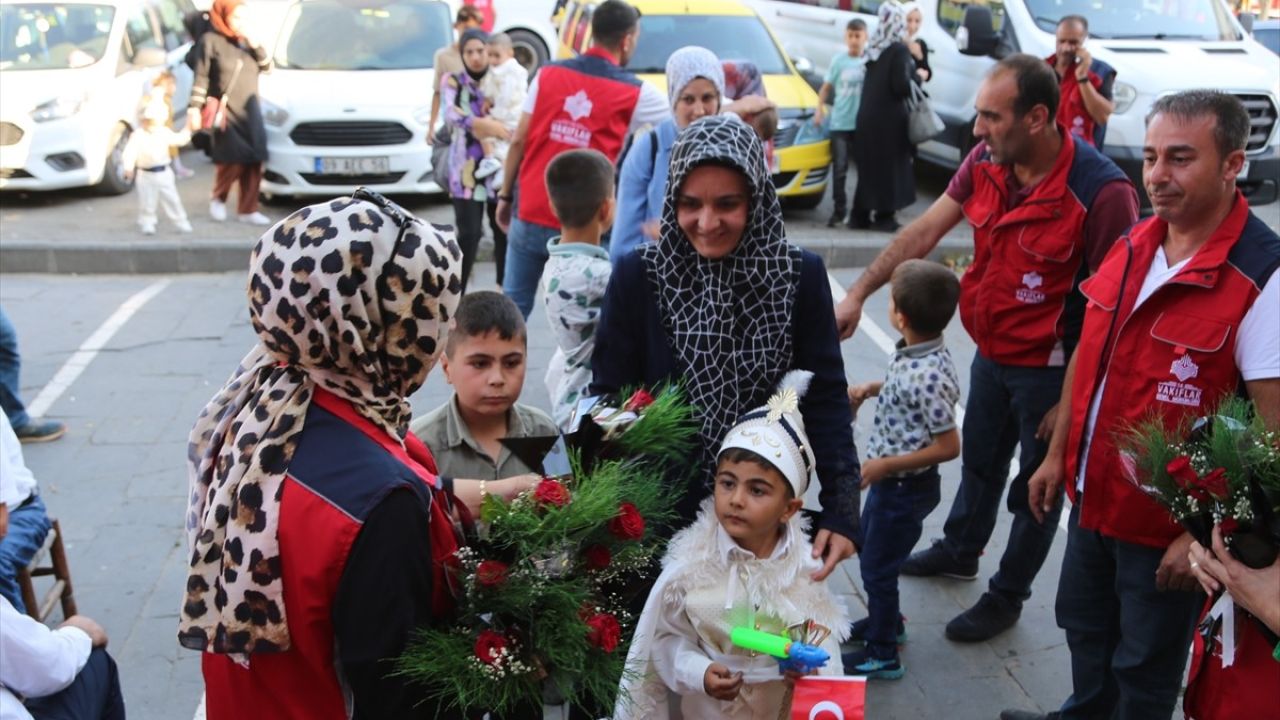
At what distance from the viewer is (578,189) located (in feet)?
14.8

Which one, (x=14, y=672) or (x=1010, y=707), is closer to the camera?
(x=14, y=672)

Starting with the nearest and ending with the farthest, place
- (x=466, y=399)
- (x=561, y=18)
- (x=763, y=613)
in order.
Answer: (x=763, y=613) → (x=466, y=399) → (x=561, y=18)

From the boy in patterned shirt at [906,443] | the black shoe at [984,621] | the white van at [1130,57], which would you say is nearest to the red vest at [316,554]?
the boy in patterned shirt at [906,443]

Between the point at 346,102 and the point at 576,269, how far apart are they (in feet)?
24.4

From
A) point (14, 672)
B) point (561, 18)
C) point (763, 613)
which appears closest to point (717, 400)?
point (763, 613)

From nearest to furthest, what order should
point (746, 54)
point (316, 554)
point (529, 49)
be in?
point (316, 554) < point (746, 54) < point (529, 49)

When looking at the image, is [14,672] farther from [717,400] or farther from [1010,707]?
[1010,707]

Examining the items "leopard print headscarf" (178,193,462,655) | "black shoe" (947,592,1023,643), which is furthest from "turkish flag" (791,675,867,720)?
"black shoe" (947,592,1023,643)

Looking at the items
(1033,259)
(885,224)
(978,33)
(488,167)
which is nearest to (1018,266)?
(1033,259)

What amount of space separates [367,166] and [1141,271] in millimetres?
8839

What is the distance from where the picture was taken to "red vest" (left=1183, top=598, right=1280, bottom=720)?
2744mm

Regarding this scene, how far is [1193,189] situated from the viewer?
10.3 feet

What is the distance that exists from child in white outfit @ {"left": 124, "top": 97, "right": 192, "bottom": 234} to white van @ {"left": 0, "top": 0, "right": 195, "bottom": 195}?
1099 mm

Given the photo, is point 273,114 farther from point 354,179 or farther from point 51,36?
point 51,36
